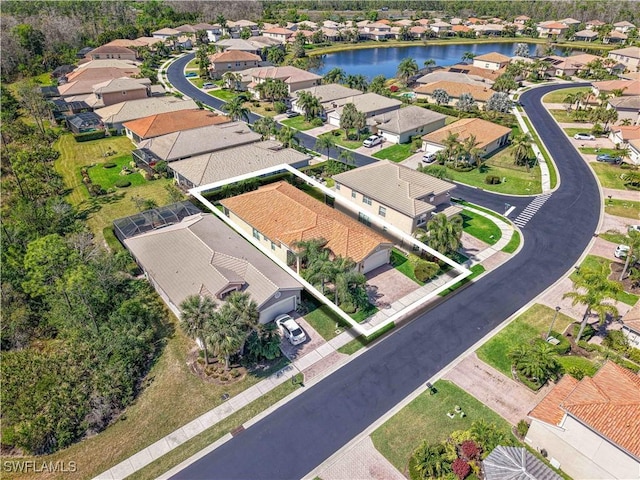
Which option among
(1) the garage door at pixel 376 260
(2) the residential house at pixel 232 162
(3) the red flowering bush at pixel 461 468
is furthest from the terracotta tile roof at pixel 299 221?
(3) the red flowering bush at pixel 461 468

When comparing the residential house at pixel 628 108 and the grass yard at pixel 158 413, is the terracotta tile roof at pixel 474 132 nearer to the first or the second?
the residential house at pixel 628 108

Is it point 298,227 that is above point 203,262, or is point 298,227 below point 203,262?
above

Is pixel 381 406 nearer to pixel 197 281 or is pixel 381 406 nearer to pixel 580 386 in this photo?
pixel 580 386

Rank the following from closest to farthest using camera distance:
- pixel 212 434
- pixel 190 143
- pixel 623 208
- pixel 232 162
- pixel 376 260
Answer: pixel 212 434 → pixel 376 260 → pixel 623 208 → pixel 232 162 → pixel 190 143

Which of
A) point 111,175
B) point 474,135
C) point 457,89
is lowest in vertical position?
point 111,175

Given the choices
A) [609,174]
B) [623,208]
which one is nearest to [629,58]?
[609,174]

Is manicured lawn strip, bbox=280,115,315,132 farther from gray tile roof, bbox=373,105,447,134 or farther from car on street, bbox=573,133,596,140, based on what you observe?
car on street, bbox=573,133,596,140

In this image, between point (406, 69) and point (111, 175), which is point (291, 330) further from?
point (406, 69)
